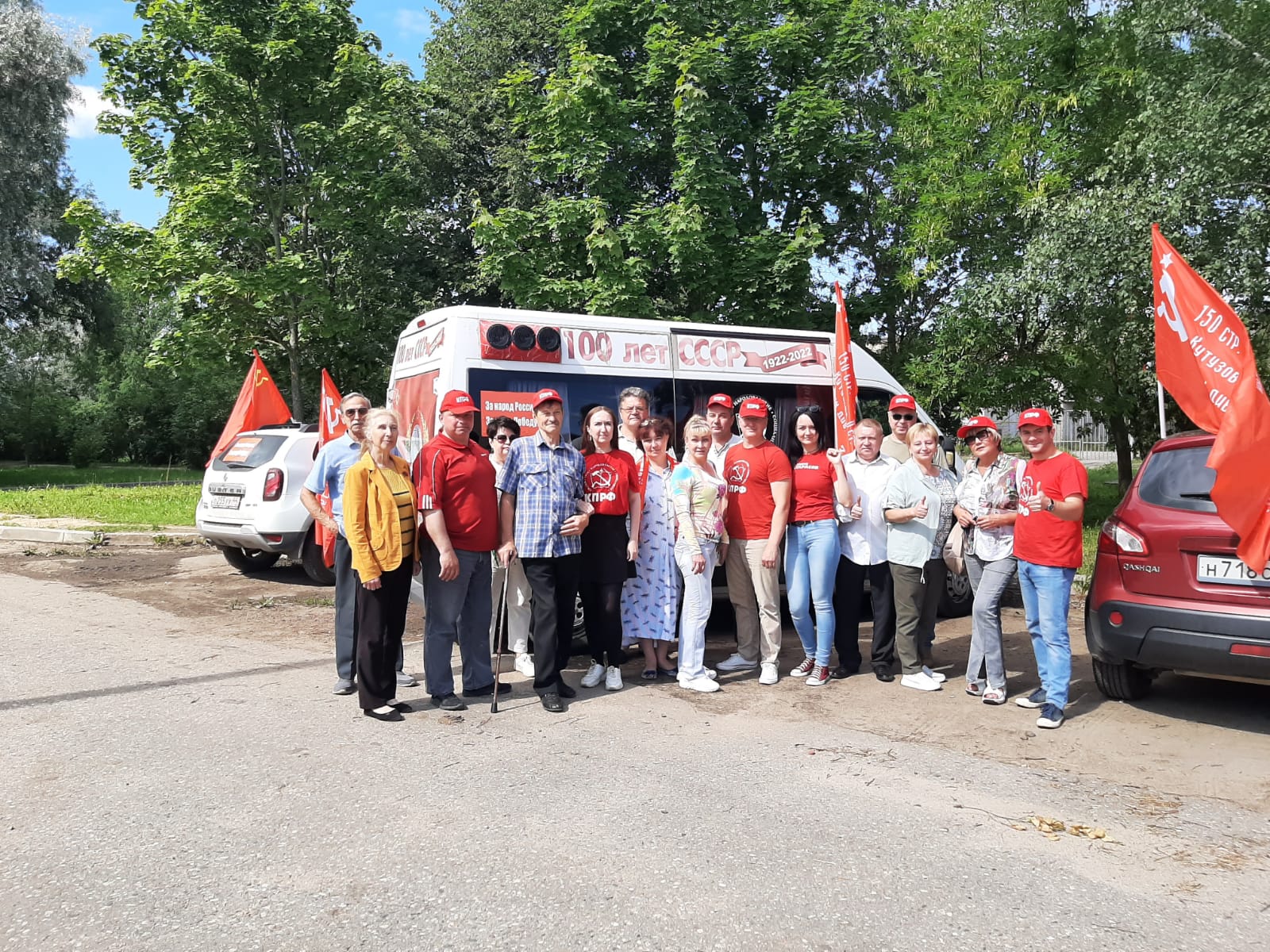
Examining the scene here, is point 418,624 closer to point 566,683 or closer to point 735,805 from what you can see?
point 566,683

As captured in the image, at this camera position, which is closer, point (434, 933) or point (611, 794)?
point (434, 933)

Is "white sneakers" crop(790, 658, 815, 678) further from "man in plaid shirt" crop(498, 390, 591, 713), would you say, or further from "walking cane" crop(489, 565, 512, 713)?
"walking cane" crop(489, 565, 512, 713)

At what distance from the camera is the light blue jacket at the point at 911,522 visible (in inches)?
242

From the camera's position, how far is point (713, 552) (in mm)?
6355

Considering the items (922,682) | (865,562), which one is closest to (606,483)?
(865,562)

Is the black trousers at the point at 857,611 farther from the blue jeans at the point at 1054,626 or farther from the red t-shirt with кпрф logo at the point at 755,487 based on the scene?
the blue jeans at the point at 1054,626

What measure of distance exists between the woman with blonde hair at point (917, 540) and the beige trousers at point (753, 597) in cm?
80

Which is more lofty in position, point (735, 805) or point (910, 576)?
point (910, 576)

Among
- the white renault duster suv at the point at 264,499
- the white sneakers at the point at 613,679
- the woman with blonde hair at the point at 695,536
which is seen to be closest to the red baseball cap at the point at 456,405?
the woman with blonde hair at the point at 695,536

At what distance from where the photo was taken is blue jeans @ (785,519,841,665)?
6.31 meters

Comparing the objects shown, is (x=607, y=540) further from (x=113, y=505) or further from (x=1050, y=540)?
(x=113, y=505)

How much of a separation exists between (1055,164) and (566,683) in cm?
1142

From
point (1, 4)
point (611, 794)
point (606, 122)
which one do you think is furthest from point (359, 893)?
point (1, 4)

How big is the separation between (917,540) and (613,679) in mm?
2162
